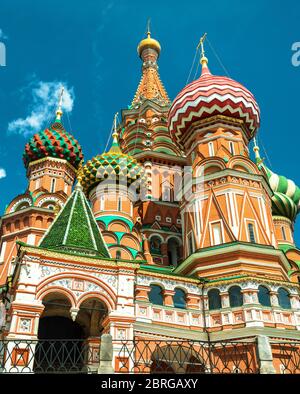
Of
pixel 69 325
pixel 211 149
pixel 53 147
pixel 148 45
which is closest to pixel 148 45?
pixel 148 45

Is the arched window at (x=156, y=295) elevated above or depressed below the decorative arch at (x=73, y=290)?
above

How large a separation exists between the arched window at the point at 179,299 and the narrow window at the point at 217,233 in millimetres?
2857

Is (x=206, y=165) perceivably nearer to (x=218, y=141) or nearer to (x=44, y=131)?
(x=218, y=141)

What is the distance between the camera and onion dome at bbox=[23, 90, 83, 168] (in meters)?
23.9

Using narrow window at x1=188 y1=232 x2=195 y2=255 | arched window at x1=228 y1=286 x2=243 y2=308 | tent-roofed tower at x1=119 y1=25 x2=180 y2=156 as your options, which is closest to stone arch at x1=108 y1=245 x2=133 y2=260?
narrow window at x1=188 y1=232 x2=195 y2=255

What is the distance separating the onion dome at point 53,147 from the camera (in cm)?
2394

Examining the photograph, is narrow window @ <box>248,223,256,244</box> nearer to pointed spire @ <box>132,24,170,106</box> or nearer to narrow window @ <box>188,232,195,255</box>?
narrow window @ <box>188,232,195,255</box>

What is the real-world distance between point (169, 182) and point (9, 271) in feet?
29.6

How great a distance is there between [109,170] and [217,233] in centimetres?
580

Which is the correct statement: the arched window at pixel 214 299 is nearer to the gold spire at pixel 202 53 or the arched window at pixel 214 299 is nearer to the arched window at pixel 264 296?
the arched window at pixel 264 296

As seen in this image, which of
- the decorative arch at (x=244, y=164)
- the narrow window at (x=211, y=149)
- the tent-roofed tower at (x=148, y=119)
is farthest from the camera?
the tent-roofed tower at (x=148, y=119)

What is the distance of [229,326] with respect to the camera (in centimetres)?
1338

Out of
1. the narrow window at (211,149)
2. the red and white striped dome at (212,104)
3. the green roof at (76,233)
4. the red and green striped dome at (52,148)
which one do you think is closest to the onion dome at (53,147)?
the red and green striped dome at (52,148)
